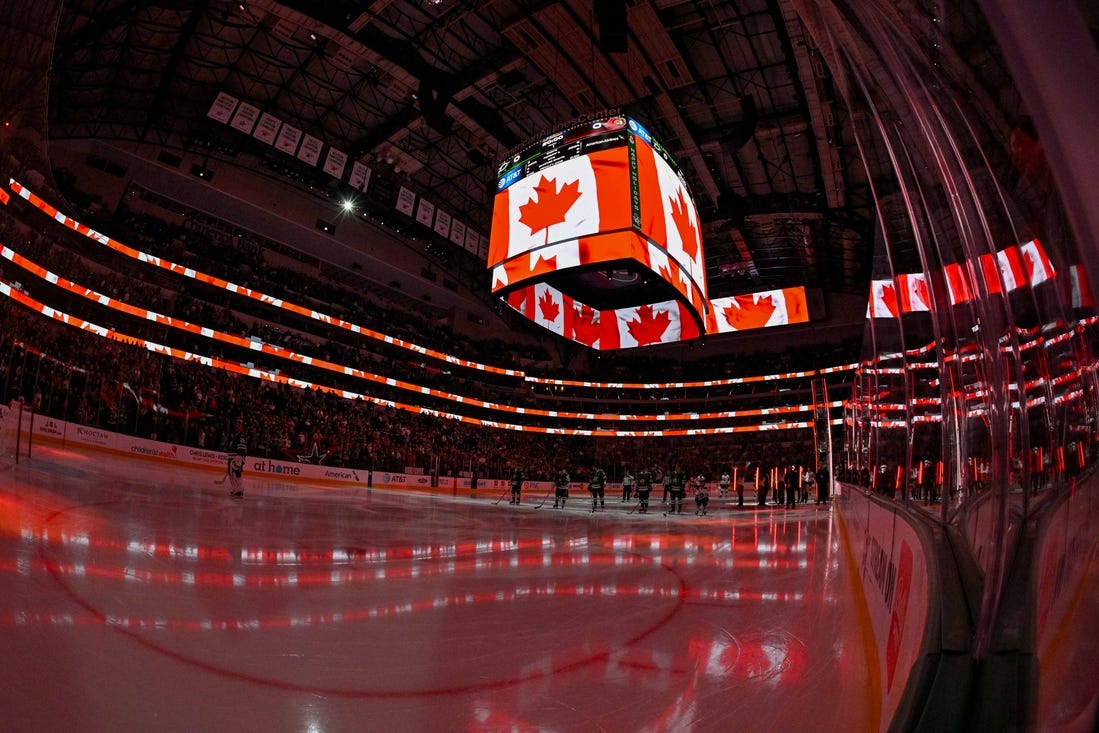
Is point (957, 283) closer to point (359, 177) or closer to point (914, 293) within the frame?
point (914, 293)

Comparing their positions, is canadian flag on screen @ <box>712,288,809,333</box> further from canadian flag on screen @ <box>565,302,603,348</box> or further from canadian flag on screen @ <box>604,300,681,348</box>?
canadian flag on screen @ <box>565,302,603,348</box>

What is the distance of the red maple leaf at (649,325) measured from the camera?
590 inches

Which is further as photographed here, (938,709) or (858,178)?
(858,178)

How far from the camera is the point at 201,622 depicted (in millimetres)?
2443

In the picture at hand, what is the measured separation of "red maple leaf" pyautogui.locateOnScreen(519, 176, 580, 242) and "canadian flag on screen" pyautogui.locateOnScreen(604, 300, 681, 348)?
479 centimetres

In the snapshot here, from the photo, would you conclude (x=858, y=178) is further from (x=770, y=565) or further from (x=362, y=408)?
(x=362, y=408)

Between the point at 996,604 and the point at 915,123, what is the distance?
1107 mm

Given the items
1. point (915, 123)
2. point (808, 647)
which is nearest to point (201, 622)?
point (808, 647)

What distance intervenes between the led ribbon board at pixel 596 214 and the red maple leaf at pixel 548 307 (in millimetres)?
2636

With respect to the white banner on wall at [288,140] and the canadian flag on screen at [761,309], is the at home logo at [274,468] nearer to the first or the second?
the white banner on wall at [288,140]

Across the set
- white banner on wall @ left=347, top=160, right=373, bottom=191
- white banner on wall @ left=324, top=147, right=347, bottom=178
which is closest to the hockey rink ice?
white banner on wall @ left=324, top=147, right=347, bottom=178

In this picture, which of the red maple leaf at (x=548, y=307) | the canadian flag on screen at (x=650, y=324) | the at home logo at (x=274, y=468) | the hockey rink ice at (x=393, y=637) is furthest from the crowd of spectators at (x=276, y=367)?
the canadian flag on screen at (x=650, y=324)

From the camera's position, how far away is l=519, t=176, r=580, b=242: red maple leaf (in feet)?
34.7

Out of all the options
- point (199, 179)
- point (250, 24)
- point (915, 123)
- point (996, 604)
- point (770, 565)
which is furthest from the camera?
point (199, 179)
